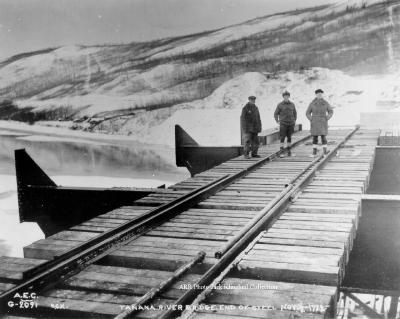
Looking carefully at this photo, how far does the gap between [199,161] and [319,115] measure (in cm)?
428

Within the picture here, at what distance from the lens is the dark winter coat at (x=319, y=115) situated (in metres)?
9.80

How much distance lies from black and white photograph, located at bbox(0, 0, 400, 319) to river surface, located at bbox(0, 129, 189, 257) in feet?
0.72

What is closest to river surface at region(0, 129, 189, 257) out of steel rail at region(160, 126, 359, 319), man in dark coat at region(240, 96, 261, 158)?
man in dark coat at region(240, 96, 261, 158)

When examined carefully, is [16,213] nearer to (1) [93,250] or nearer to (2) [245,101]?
(1) [93,250]

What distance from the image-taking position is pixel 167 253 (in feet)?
13.1

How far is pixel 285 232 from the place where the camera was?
4535mm

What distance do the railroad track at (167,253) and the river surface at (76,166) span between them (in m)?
12.3

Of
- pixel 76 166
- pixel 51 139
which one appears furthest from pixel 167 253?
pixel 51 139

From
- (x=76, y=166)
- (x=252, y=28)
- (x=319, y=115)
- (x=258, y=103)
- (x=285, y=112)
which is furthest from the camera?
(x=252, y=28)

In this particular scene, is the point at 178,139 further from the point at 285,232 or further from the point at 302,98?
the point at 302,98

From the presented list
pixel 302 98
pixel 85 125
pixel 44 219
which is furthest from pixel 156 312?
pixel 85 125

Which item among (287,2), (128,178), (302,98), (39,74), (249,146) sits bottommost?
(128,178)

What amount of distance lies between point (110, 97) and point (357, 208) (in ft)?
150

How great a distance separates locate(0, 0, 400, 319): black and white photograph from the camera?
3.35 metres
